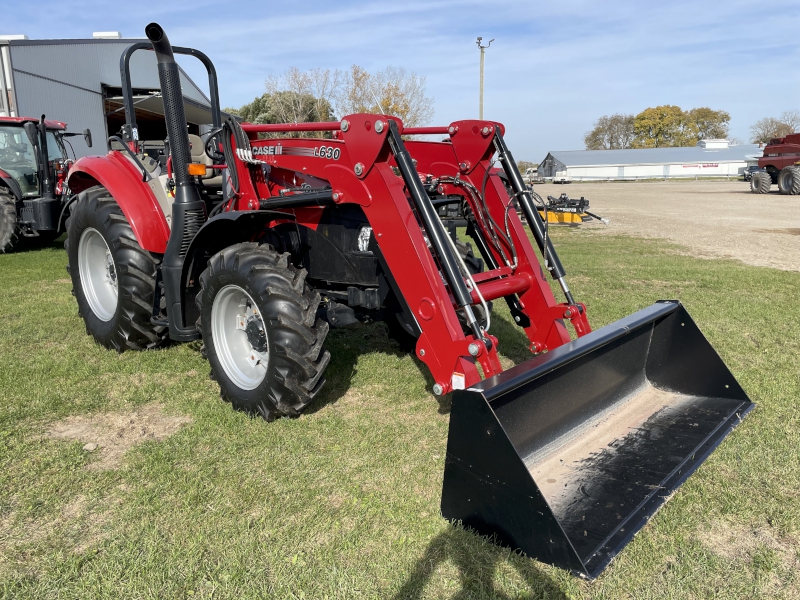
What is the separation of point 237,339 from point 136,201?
4.85ft

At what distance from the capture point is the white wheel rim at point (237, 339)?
3.86 m

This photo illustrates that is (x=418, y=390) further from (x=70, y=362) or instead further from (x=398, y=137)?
(x=70, y=362)

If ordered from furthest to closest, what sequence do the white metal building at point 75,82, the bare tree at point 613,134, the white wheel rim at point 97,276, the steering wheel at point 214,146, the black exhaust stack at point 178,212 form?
the bare tree at point 613,134, the white metal building at point 75,82, the white wheel rim at point 97,276, the steering wheel at point 214,146, the black exhaust stack at point 178,212

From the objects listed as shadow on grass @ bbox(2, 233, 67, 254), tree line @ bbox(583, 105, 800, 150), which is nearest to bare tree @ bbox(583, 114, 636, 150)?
tree line @ bbox(583, 105, 800, 150)

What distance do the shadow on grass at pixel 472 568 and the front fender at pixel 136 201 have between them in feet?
10.2

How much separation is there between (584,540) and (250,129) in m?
3.21

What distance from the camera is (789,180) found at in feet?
83.6

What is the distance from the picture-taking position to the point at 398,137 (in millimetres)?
3287

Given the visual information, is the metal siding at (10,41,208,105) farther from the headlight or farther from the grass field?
the headlight

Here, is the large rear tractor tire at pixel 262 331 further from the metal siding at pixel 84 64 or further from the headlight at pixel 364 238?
the metal siding at pixel 84 64

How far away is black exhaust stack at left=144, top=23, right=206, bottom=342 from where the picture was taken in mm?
4102

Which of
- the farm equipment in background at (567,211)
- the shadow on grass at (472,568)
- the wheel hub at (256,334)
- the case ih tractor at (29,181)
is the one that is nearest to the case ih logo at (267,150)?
the wheel hub at (256,334)

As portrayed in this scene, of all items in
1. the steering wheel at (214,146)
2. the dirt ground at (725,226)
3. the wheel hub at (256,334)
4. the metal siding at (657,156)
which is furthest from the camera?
the metal siding at (657,156)

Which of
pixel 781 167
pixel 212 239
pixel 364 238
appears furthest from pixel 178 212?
pixel 781 167
